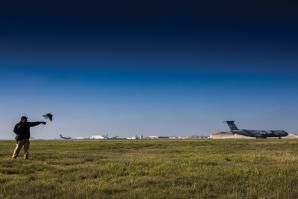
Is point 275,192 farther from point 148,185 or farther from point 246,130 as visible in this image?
point 246,130

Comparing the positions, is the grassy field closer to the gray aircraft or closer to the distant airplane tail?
the gray aircraft

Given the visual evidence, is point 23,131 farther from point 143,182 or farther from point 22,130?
point 143,182

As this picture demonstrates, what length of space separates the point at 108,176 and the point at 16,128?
982cm

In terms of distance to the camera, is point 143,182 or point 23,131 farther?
point 23,131

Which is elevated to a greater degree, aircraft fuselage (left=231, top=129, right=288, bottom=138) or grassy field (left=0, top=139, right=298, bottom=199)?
aircraft fuselage (left=231, top=129, right=288, bottom=138)

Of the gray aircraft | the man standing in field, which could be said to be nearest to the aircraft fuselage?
the gray aircraft

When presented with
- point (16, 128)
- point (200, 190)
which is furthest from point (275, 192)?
point (16, 128)

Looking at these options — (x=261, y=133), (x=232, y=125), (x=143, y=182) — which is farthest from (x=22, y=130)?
(x=232, y=125)

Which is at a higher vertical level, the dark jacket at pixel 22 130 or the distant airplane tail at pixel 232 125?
the distant airplane tail at pixel 232 125

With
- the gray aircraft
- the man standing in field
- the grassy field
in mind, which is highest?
the gray aircraft

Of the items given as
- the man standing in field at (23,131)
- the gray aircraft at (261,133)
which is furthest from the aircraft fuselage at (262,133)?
the man standing in field at (23,131)

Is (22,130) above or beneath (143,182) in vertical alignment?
above

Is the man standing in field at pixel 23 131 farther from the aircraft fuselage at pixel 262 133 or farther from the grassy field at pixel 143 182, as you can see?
the aircraft fuselage at pixel 262 133

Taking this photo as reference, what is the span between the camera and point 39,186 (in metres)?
15.4
